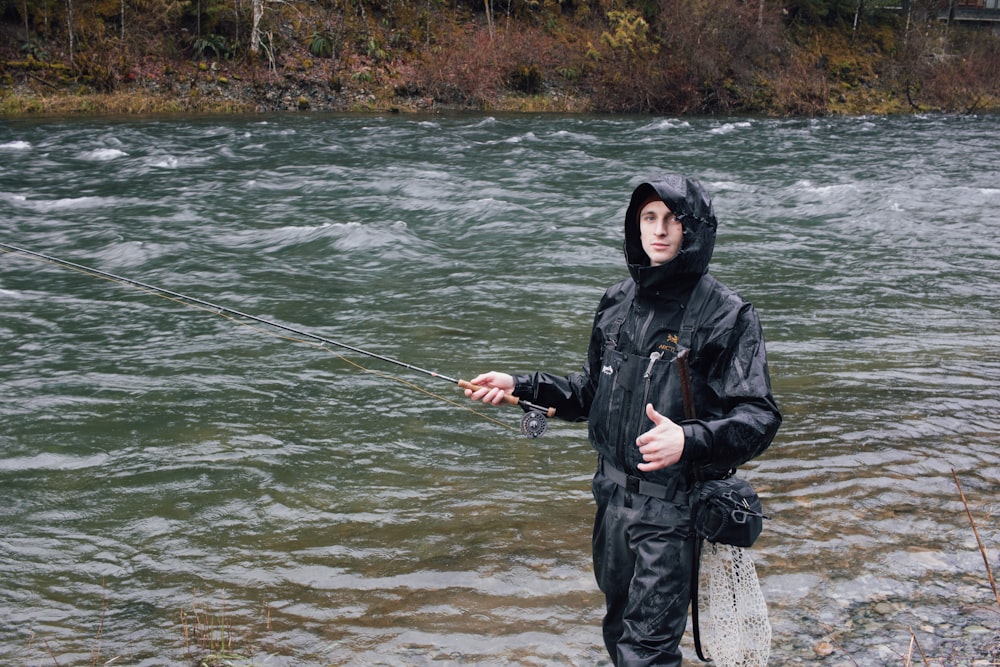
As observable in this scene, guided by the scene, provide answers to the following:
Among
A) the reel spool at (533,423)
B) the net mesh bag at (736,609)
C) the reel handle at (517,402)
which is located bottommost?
the net mesh bag at (736,609)

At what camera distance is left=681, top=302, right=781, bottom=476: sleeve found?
103 inches

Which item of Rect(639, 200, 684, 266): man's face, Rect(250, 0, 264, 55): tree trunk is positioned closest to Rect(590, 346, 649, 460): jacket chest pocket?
Rect(639, 200, 684, 266): man's face

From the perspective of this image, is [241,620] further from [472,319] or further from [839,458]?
[472,319]

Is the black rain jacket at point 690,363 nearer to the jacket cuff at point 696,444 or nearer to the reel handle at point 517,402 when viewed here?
the jacket cuff at point 696,444

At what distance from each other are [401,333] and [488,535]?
4057mm

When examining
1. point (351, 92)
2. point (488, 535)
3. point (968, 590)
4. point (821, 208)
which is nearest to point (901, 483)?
point (968, 590)

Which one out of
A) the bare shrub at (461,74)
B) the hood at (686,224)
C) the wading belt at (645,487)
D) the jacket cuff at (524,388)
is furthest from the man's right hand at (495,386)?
the bare shrub at (461,74)

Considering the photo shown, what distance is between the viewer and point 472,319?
359 inches

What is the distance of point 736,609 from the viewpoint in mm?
2973

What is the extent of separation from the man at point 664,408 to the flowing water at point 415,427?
3.57ft

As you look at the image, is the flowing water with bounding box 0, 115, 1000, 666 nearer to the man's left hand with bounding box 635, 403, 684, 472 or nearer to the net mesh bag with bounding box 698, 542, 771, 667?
the net mesh bag with bounding box 698, 542, 771, 667

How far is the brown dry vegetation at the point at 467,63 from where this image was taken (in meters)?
29.2

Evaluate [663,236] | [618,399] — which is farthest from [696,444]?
[663,236]

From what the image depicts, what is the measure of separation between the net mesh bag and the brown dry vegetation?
28.0 meters
